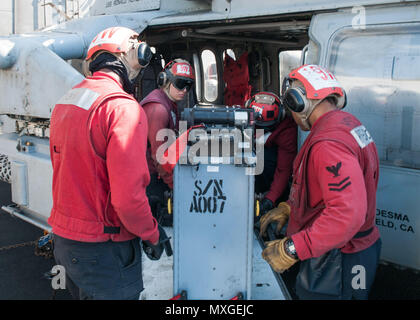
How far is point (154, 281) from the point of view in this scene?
2.65 metres

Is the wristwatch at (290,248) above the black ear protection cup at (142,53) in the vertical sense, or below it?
below

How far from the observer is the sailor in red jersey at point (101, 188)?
1746 millimetres

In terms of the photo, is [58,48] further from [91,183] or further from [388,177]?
[388,177]

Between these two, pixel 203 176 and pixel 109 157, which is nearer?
pixel 109 157

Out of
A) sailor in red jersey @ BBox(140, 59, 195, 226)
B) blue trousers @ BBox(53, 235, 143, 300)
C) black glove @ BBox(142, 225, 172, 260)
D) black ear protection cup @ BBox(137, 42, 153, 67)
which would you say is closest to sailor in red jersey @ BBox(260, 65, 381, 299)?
black glove @ BBox(142, 225, 172, 260)

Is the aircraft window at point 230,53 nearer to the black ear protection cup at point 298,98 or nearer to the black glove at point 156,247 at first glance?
the black ear protection cup at point 298,98

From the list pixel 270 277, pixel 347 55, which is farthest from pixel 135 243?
pixel 347 55

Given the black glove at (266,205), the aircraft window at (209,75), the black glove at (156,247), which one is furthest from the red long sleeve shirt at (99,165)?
the aircraft window at (209,75)

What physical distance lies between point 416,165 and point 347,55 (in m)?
0.92

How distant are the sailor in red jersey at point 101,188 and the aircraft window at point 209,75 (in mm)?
5273

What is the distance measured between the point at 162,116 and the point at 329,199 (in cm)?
160

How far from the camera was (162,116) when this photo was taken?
3025 mm

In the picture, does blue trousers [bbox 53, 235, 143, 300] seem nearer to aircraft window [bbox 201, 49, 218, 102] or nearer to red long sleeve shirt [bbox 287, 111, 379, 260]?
red long sleeve shirt [bbox 287, 111, 379, 260]

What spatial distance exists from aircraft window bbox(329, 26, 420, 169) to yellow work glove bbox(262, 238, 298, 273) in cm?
127
